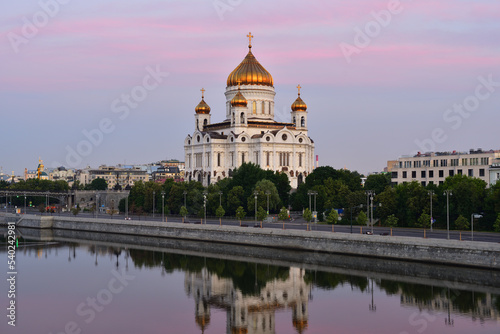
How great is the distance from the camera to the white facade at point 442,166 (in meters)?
68.5

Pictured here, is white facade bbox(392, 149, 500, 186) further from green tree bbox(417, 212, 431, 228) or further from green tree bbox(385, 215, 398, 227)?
green tree bbox(417, 212, 431, 228)

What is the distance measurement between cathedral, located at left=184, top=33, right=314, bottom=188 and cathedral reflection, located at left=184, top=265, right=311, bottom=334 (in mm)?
46080

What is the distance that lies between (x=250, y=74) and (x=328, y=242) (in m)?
50.5

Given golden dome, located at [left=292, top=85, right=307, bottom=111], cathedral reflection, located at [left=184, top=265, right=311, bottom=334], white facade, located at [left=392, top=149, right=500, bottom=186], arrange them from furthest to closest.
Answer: golden dome, located at [left=292, top=85, right=307, bottom=111] < white facade, located at [left=392, top=149, right=500, bottom=186] < cathedral reflection, located at [left=184, top=265, right=311, bottom=334]

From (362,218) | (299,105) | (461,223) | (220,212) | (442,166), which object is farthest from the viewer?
(299,105)

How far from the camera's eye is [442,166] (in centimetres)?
7175

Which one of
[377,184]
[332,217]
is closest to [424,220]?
[332,217]

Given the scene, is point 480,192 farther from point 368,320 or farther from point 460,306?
point 368,320

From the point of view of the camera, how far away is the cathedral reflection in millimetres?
32344

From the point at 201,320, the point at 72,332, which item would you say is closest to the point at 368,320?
the point at 201,320

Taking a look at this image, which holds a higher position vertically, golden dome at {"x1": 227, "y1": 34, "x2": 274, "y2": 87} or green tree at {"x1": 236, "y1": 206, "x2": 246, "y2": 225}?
golden dome at {"x1": 227, "y1": 34, "x2": 274, "y2": 87}

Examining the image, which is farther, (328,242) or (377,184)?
(377,184)

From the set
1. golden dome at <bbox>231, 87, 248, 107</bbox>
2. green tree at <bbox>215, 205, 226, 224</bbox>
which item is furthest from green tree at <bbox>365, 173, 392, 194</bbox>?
golden dome at <bbox>231, 87, 248, 107</bbox>

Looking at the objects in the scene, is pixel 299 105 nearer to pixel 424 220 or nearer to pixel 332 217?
pixel 332 217
